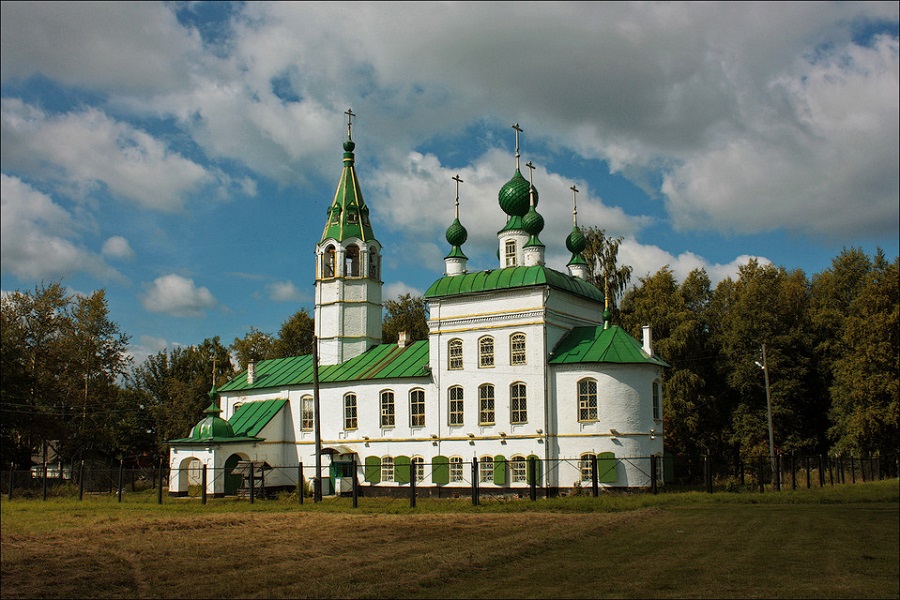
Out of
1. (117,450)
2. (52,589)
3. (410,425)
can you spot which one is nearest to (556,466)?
(410,425)

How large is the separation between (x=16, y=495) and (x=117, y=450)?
45.6 meters

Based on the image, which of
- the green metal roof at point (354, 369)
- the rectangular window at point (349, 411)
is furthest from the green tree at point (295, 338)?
the rectangular window at point (349, 411)

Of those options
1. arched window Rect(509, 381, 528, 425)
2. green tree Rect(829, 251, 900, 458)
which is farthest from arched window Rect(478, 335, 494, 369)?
green tree Rect(829, 251, 900, 458)

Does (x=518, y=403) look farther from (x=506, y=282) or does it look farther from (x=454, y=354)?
(x=506, y=282)

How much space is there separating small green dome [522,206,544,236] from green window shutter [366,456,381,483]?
11645mm

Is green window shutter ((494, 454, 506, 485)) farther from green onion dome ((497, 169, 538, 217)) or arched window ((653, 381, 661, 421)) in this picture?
green onion dome ((497, 169, 538, 217))

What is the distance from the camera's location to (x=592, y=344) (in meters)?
30.5

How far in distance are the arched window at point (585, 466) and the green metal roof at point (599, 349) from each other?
138 inches

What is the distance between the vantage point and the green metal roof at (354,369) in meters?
34.9

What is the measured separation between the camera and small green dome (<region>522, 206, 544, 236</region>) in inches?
1308

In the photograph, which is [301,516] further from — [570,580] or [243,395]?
[243,395]

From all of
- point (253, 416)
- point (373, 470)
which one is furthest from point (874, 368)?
point (253, 416)

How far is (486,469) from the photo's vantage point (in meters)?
31.3

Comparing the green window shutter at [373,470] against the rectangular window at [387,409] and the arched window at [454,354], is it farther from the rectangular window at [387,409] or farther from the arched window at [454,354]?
the arched window at [454,354]
